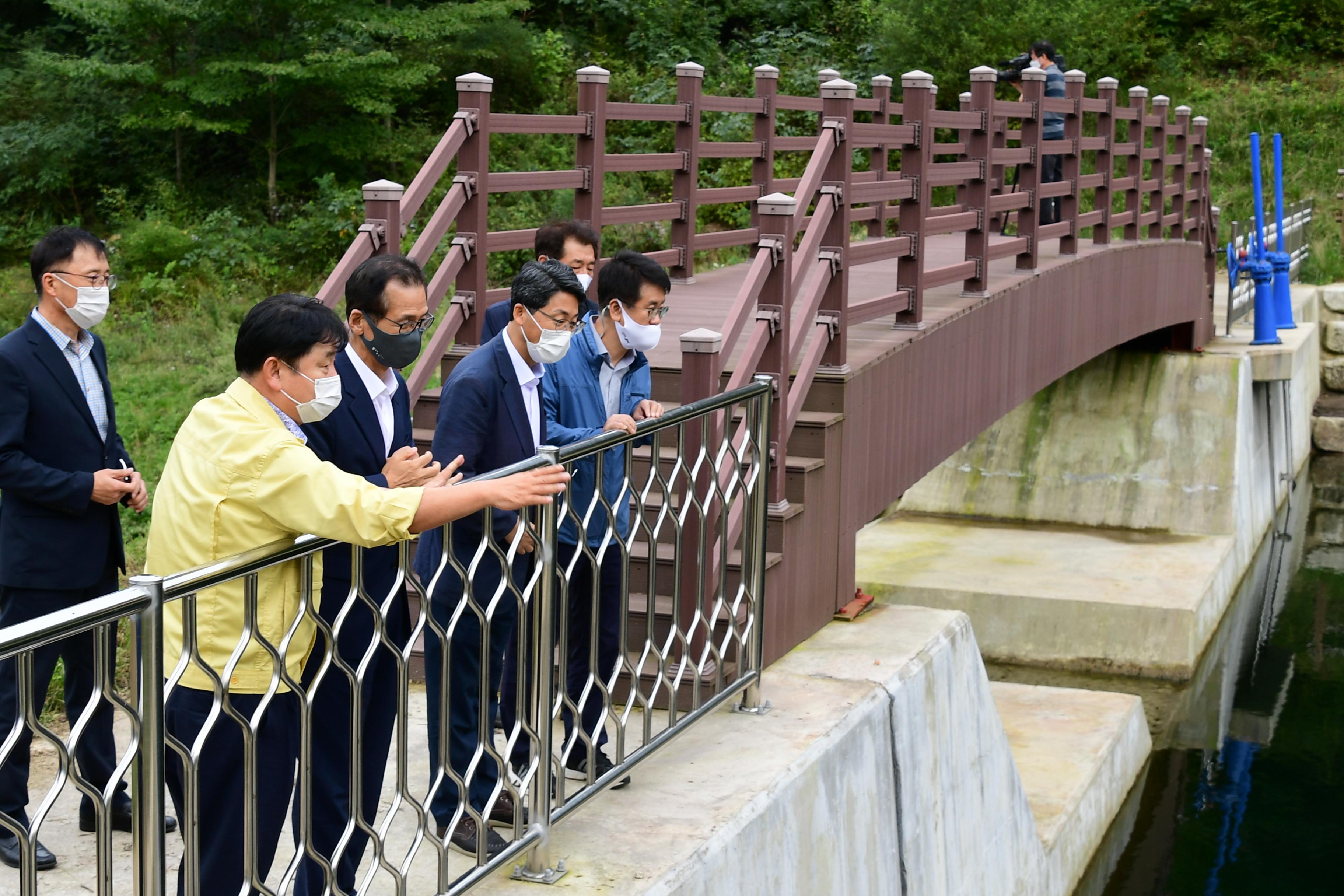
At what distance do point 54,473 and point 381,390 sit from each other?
3.35ft

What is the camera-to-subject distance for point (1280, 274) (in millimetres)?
18703

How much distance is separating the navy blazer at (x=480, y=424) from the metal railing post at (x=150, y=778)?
4.52 ft

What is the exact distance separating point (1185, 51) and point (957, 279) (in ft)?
73.3

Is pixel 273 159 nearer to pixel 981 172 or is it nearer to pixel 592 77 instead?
pixel 592 77

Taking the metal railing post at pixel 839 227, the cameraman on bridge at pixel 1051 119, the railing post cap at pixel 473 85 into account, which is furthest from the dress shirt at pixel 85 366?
the cameraman on bridge at pixel 1051 119

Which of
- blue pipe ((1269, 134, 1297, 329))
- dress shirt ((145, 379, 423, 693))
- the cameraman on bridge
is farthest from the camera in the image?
blue pipe ((1269, 134, 1297, 329))

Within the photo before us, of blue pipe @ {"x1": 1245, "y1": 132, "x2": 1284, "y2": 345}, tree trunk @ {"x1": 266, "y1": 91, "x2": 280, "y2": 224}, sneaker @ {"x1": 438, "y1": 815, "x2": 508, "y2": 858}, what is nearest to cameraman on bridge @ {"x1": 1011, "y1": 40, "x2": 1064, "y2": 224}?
blue pipe @ {"x1": 1245, "y1": 132, "x2": 1284, "y2": 345}

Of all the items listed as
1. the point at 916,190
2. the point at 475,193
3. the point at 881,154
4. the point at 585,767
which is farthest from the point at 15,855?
the point at 881,154

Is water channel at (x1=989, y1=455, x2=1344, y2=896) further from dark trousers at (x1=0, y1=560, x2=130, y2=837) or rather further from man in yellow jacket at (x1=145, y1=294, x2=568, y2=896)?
man in yellow jacket at (x1=145, y1=294, x2=568, y2=896)

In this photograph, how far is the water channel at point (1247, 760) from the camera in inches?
392

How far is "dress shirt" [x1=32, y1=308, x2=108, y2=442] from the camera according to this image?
13.9 ft

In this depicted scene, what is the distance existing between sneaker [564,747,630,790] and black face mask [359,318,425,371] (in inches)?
54.0

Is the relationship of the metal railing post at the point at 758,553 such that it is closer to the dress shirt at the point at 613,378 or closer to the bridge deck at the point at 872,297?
the dress shirt at the point at 613,378

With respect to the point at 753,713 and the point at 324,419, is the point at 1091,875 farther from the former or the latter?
the point at 324,419
